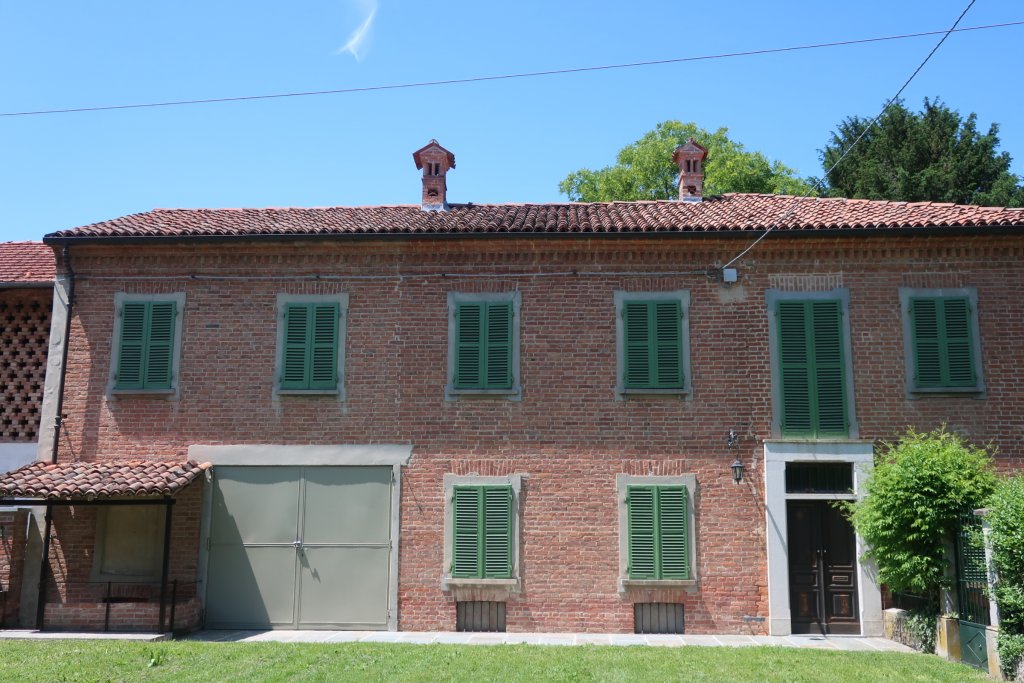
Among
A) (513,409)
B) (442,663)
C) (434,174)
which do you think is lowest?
(442,663)

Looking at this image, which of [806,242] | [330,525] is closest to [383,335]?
[330,525]

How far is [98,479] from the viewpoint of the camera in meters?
12.6

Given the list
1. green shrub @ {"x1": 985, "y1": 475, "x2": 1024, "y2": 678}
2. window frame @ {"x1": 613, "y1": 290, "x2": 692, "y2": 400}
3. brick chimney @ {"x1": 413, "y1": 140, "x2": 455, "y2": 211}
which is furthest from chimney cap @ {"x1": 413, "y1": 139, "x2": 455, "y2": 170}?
green shrub @ {"x1": 985, "y1": 475, "x2": 1024, "y2": 678}

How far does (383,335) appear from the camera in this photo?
13.7 meters

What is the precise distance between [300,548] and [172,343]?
3.73 meters

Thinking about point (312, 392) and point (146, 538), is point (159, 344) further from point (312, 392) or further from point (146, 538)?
point (146, 538)

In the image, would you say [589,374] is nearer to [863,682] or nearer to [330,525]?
[330,525]

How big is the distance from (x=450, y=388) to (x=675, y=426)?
3369 millimetres

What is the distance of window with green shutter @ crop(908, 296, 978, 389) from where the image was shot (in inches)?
515

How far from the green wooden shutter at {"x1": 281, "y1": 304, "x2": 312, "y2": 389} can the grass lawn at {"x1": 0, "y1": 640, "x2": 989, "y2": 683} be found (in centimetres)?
391

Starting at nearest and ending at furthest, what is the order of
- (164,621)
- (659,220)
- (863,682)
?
(863,682)
(164,621)
(659,220)

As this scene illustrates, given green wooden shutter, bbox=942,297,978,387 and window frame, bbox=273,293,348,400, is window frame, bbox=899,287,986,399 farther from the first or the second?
window frame, bbox=273,293,348,400

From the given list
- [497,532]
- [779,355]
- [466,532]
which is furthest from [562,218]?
[466,532]

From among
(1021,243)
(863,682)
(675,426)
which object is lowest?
(863,682)
